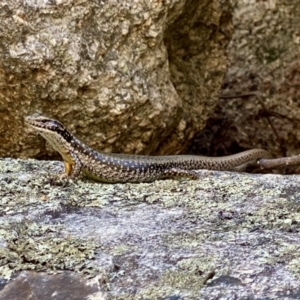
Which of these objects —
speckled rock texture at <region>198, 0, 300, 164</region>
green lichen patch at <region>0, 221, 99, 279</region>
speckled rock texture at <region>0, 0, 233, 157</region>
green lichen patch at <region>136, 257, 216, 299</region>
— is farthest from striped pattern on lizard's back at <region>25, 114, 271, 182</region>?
speckled rock texture at <region>198, 0, 300, 164</region>

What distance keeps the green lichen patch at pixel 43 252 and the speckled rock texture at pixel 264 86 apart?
3.43 metres

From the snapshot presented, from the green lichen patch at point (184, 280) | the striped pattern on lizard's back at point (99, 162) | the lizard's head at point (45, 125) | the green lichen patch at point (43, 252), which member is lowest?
the green lichen patch at point (184, 280)

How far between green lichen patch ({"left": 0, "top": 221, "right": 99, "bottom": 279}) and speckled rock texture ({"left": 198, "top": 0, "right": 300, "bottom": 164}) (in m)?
3.43

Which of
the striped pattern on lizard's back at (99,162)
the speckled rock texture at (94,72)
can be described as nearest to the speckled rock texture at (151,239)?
the striped pattern on lizard's back at (99,162)

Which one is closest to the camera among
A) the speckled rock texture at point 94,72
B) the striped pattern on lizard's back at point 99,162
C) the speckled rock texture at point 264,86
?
the striped pattern on lizard's back at point 99,162

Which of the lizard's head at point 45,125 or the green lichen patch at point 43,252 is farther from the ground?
the lizard's head at point 45,125

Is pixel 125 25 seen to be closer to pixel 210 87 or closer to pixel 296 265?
pixel 210 87

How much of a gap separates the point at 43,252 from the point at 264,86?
3971 mm

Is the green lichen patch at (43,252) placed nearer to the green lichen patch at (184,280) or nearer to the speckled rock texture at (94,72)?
the green lichen patch at (184,280)

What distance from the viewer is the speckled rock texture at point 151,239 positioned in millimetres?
2713

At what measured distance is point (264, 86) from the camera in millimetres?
6555

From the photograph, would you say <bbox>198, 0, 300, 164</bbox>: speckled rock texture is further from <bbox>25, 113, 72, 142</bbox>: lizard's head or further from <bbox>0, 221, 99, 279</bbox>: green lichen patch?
<bbox>0, 221, 99, 279</bbox>: green lichen patch

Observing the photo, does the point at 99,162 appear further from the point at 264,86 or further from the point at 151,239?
the point at 264,86

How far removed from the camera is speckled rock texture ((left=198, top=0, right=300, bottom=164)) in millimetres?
6414
